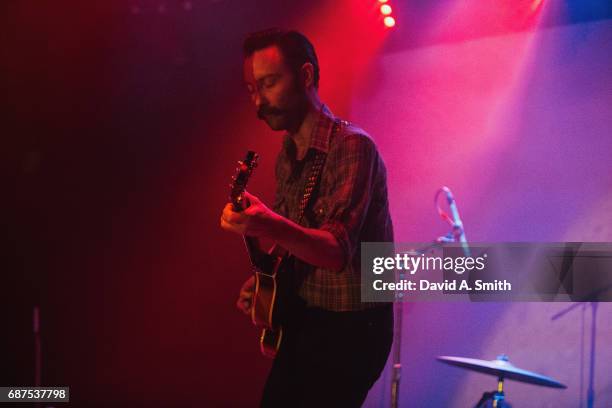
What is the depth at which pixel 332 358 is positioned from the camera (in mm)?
1954

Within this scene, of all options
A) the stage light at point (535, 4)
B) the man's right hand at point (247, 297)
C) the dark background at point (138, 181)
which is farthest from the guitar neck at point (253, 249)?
the stage light at point (535, 4)

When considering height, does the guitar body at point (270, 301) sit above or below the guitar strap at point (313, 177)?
below

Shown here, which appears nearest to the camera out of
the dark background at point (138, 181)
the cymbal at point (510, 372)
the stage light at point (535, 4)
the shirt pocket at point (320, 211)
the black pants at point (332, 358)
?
the black pants at point (332, 358)

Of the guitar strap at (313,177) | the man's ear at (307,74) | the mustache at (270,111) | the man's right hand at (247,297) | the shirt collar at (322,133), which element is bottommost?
the man's right hand at (247,297)

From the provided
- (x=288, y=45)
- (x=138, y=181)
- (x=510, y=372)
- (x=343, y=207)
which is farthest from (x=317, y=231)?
(x=138, y=181)

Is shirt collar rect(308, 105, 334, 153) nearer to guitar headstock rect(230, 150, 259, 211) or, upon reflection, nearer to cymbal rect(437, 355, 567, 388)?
guitar headstock rect(230, 150, 259, 211)

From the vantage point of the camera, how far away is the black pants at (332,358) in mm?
1946

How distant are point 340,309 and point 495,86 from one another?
8.35 feet

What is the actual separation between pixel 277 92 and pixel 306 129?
17 centimetres

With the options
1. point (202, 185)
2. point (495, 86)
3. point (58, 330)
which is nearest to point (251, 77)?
point (202, 185)

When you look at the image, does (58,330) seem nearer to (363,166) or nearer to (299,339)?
(299,339)

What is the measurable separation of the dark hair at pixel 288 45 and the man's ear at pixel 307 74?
2cm

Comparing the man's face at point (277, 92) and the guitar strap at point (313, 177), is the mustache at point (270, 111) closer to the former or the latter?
the man's face at point (277, 92)

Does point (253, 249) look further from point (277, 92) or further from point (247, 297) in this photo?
point (277, 92)
